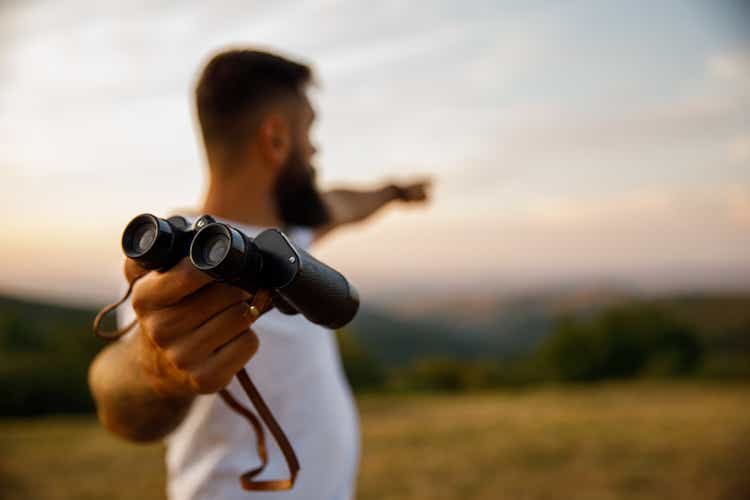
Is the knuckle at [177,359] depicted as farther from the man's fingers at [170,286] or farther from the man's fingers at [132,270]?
the man's fingers at [132,270]

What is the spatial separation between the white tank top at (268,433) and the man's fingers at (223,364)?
0.55 m

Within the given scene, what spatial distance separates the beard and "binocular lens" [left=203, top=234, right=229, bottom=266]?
1.19 m

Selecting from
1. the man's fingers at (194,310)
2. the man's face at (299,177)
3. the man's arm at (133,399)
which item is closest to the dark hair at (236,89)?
the man's face at (299,177)

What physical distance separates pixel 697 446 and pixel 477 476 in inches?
149

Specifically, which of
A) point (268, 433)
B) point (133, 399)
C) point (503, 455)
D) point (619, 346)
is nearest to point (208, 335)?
point (133, 399)

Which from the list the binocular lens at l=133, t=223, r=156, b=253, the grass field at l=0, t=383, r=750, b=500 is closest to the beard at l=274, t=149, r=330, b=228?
the binocular lens at l=133, t=223, r=156, b=253

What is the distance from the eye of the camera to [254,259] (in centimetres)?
125

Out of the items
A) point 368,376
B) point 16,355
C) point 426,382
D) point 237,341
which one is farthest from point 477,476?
point 426,382

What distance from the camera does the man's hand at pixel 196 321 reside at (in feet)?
4.17

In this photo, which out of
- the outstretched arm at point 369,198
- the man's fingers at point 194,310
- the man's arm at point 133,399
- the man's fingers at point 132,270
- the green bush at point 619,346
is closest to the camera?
the man's fingers at point 194,310

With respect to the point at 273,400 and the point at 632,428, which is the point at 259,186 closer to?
the point at 273,400

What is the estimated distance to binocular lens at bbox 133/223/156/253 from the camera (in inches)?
49.6

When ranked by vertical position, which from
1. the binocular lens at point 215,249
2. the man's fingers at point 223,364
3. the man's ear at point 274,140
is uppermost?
the man's ear at point 274,140

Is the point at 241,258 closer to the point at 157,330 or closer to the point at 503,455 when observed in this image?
the point at 157,330
